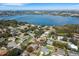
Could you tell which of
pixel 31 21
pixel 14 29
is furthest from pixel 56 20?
pixel 14 29

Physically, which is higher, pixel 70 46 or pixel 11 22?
pixel 11 22

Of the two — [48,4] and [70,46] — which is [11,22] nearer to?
[48,4]

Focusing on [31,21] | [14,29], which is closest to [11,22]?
[14,29]

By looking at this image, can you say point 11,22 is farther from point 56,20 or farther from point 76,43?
point 76,43

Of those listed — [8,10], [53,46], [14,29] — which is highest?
[8,10]

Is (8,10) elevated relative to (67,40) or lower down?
elevated
